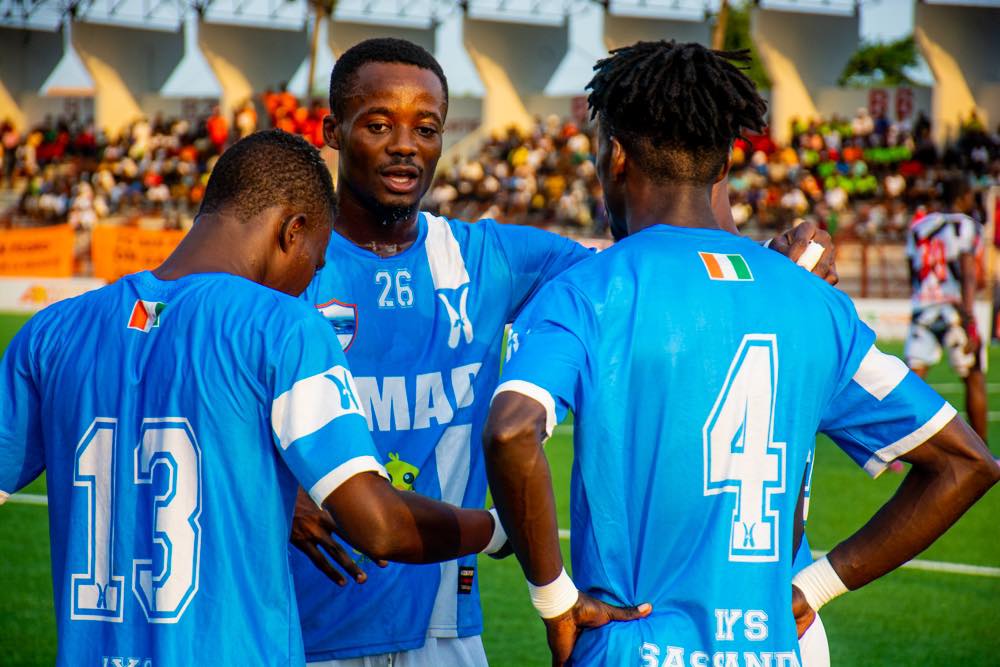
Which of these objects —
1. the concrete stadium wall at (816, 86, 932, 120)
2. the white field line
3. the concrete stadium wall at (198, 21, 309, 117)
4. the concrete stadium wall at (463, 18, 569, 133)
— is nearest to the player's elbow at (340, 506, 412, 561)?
the white field line

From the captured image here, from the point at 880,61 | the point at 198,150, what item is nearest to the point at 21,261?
the point at 198,150

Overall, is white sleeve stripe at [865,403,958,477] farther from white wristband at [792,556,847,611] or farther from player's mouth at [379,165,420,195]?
player's mouth at [379,165,420,195]

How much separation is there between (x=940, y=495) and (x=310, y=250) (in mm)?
1533

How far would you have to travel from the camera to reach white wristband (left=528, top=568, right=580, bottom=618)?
2.53 metres

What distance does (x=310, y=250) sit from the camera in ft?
9.27

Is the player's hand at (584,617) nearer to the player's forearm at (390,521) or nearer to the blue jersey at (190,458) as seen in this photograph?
the player's forearm at (390,521)

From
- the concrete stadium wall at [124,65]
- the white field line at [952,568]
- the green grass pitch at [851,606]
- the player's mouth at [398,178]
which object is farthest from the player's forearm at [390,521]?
the concrete stadium wall at [124,65]

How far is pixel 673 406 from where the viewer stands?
8.34 feet

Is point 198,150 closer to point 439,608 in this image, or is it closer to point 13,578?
point 13,578

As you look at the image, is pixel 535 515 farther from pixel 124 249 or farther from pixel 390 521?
pixel 124 249

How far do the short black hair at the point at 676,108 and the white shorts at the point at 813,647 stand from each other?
1064 millimetres

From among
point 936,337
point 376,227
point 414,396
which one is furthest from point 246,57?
point 414,396

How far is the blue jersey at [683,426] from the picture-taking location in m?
2.53

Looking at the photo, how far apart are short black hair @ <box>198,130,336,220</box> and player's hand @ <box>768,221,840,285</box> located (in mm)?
1142
